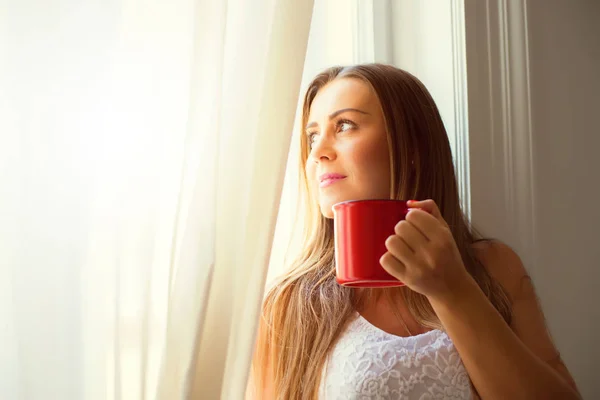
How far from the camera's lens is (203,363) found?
0.74m

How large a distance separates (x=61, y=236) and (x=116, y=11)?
262 mm

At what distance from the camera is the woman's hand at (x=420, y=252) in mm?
798

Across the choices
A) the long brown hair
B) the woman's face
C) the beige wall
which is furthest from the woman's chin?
the beige wall

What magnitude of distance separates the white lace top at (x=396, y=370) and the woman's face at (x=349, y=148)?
0.79 ft

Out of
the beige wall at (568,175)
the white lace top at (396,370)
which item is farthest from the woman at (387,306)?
the beige wall at (568,175)

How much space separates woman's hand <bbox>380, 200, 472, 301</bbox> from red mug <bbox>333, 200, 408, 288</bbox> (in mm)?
17

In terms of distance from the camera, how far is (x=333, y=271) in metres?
1.21

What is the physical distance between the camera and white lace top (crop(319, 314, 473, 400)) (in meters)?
1.00

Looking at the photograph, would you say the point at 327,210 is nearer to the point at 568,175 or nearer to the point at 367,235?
the point at 367,235

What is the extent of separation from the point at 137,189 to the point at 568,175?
3.58 ft

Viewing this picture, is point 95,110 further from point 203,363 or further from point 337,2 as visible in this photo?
point 337,2

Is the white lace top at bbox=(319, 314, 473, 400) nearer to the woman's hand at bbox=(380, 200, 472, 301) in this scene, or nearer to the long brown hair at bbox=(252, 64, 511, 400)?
the long brown hair at bbox=(252, 64, 511, 400)

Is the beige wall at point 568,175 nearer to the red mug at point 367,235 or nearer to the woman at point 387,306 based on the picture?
the woman at point 387,306

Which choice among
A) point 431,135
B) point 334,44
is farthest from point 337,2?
point 431,135
